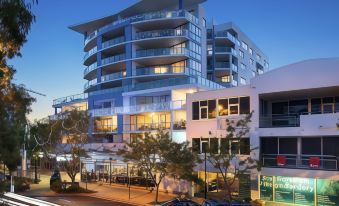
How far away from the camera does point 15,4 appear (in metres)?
9.98

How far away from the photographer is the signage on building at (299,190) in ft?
94.4

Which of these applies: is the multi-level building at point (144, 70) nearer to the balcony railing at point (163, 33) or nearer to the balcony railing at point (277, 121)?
the balcony railing at point (163, 33)

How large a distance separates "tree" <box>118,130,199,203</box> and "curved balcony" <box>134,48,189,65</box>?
29.2 m

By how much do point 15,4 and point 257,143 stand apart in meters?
25.8

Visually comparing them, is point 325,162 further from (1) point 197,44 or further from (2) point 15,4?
(1) point 197,44

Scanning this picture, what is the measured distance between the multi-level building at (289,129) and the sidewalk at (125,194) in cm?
483

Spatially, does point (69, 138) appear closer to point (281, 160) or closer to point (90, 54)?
point (281, 160)

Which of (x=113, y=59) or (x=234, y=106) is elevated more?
(x=113, y=59)

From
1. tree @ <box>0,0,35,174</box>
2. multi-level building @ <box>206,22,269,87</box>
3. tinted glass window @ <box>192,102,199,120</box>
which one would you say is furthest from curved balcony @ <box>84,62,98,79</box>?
tree @ <box>0,0,35,174</box>

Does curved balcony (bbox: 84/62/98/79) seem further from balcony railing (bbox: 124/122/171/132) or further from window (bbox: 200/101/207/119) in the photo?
window (bbox: 200/101/207/119)

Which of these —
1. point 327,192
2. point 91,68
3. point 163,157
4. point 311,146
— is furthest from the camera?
point 91,68

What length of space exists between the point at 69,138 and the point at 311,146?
26.0m

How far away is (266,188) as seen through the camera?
105ft

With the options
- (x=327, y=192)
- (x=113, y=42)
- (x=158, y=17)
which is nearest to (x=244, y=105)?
(x=327, y=192)
